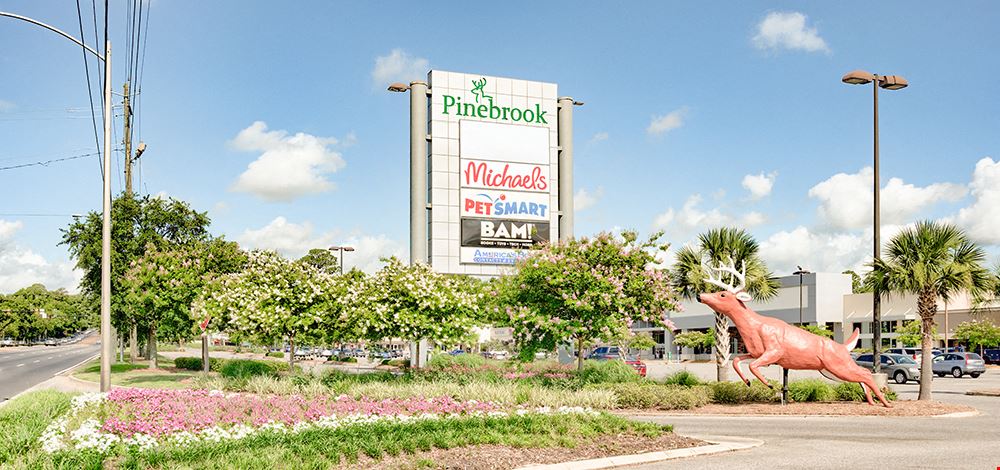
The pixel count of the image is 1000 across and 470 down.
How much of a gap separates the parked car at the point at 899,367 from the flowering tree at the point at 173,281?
31569mm

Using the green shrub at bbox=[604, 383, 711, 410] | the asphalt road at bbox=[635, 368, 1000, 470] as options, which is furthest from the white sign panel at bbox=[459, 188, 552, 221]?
the asphalt road at bbox=[635, 368, 1000, 470]

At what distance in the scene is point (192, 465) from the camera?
11.6 m

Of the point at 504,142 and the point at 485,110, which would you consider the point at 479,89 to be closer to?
the point at 485,110

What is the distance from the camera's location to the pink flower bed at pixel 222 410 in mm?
15592

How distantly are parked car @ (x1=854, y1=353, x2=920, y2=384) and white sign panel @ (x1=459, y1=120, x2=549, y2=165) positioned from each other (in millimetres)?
19561

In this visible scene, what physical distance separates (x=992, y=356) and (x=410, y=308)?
5560cm

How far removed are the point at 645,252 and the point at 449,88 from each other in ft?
51.3

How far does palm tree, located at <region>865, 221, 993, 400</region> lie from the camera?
2525 centimetres

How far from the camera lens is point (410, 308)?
27766mm

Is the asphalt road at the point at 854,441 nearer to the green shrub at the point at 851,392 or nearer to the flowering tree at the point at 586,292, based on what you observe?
the green shrub at the point at 851,392

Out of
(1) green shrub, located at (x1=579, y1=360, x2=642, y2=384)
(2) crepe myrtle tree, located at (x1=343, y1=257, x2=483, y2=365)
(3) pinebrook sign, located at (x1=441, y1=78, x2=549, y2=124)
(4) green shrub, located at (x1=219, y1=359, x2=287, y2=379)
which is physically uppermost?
(3) pinebrook sign, located at (x1=441, y1=78, x2=549, y2=124)

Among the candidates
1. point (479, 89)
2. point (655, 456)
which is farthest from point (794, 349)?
point (479, 89)

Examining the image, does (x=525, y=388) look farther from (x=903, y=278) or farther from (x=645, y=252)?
(x=903, y=278)

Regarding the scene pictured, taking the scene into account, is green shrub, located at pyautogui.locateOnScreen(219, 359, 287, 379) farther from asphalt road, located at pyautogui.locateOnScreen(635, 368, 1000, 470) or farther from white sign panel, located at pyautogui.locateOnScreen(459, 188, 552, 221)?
asphalt road, located at pyautogui.locateOnScreen(635, 368, 1000, 470)
